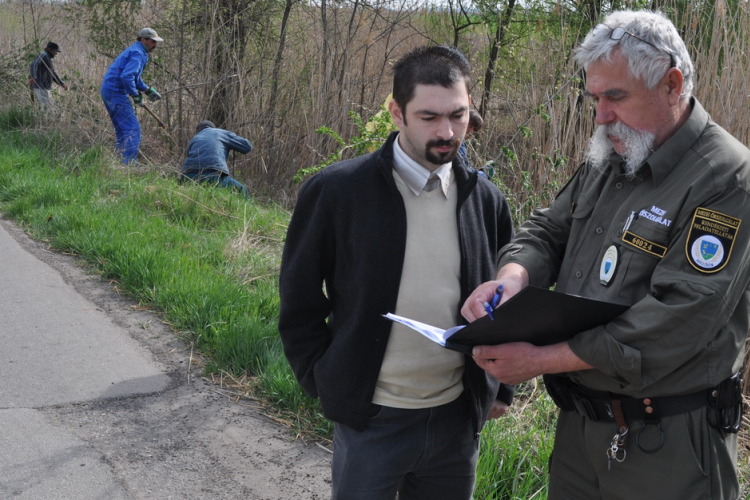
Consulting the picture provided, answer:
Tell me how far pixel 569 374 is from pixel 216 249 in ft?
15.5

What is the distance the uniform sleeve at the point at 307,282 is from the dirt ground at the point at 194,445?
118 centimetres

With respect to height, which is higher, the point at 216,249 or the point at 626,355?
the point at 626,355

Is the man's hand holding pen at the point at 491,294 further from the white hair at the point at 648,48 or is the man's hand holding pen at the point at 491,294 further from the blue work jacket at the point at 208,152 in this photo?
the blue work jacket at the point at 208,152

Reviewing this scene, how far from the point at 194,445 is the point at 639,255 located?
2.52m

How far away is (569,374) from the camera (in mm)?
2209

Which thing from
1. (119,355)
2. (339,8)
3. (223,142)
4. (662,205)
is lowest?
(119,355)

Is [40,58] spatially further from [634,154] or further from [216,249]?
[634,154]

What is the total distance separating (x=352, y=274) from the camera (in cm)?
234

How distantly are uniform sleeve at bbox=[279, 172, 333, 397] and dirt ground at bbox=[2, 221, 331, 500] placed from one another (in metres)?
1.18

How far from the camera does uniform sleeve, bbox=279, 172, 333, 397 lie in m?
2.32

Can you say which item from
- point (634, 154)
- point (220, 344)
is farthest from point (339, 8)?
point (634, 154)

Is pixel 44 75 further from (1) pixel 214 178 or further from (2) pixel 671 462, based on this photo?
(2) pixel 671 462

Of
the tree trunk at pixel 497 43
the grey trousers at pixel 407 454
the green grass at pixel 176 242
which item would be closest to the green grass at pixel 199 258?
the green grass at pixel 176 242

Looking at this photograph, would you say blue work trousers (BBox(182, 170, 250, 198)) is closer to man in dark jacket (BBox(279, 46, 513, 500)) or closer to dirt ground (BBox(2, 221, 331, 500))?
dirt ground (BBox(2, 221, 331, 500))
